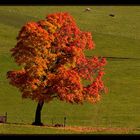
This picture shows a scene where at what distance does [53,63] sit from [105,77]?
27.7m

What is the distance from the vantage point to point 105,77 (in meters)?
69.7

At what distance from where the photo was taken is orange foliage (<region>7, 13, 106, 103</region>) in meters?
40.9

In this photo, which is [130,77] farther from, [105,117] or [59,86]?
[59,86]

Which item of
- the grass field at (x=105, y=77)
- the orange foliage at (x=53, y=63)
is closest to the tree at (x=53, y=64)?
the orange foliage at (x=53, y=63)

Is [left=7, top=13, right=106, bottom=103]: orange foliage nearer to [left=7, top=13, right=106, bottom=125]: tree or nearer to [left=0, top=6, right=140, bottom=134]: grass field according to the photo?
[left=7, top=13, right=106, bottom=125]: tree

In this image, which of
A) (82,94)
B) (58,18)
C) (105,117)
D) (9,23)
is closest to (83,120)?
(105,117)

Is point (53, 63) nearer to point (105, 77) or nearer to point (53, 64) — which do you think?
point (53, 64)

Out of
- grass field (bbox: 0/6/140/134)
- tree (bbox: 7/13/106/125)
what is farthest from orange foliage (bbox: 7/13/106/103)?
grass field (bbox: 0/6/140/134)

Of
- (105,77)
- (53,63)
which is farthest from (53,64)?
(105,77)

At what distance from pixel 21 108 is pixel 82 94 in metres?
13.8

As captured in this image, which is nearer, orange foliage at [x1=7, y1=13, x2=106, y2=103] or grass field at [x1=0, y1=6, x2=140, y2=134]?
orange foliage at [x1=7, y1=13, x2=106, y2=103]

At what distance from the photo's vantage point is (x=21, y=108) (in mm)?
53469

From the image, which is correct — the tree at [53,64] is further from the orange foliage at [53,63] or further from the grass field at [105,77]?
the grass field at [105,77]

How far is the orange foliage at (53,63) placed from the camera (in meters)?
40.9
